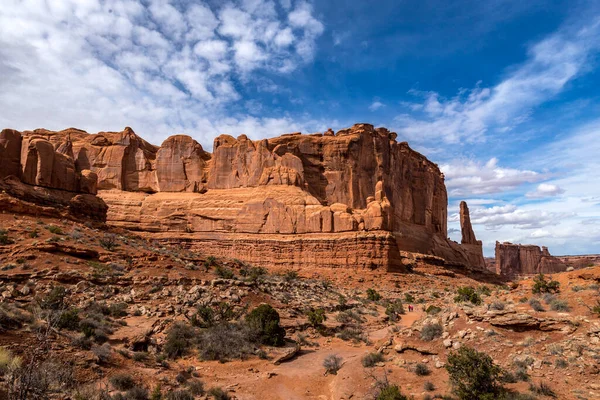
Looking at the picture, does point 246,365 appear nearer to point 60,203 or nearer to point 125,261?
point 125,261

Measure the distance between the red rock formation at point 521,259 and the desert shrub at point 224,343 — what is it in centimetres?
12195

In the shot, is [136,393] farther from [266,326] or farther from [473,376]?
[473,376]

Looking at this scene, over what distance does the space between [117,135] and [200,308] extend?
2285 inches

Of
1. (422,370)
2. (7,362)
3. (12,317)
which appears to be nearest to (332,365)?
(422,370)

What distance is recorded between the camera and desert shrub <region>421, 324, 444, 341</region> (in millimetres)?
14008

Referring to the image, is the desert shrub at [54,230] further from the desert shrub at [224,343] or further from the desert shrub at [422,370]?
the desert shrub at [422,370]

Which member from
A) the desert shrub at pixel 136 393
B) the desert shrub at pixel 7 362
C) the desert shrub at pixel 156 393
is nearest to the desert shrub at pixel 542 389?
the desert shrub at pixel 156 393

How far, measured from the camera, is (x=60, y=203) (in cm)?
3334

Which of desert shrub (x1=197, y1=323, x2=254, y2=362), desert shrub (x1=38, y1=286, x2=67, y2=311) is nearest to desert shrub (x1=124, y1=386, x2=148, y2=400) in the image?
desert shrub (x1=197, y1=323, x2=254, y2=362)

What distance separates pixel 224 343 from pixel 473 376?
9.42 meters

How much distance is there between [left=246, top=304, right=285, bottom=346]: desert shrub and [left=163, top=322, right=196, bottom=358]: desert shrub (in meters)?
2.72

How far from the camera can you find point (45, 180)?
35.0 m

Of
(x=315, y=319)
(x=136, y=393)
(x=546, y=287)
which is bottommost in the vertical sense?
(x=315, y=319)

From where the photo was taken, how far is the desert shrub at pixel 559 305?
1265 cm
